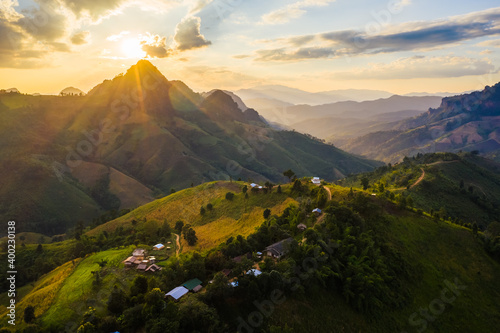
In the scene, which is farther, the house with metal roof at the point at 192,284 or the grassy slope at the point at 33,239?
the grassy slope at the point at 33,239

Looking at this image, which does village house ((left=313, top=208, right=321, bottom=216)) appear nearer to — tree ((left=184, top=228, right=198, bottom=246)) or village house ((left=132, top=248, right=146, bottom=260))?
tree ((left=184, top=228, right=198, bottom=246))

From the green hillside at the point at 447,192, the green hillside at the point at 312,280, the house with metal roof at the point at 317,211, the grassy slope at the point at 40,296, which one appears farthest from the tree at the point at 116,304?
the green hillside at the point at 447,192

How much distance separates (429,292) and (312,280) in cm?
2413

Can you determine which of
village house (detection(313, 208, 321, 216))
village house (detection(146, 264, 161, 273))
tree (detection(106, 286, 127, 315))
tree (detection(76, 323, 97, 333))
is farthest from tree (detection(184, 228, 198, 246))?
tree (detection(76, 323, 97, 333))

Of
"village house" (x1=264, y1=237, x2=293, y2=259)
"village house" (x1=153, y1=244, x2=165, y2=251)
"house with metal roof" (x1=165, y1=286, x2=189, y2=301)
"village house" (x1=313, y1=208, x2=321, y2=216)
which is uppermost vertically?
"house with metal roof" (x1=165, y1=286, x2=189, y2=301)

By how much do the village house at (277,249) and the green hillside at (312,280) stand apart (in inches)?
58.7

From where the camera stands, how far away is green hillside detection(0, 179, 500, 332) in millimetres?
33281

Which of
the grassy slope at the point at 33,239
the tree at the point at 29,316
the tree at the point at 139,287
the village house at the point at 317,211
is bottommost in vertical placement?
the grassy slope at the point at 33,239

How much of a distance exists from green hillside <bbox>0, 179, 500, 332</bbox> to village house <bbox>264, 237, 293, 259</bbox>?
1492 mm

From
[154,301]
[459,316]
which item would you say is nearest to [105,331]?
[154,301]

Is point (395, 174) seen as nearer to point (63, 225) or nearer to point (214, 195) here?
point (214, 195)

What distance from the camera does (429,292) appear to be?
47188 mm

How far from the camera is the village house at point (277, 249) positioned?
146 ft

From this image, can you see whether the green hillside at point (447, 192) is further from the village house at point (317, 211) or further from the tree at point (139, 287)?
the tree at point (139, 287)
